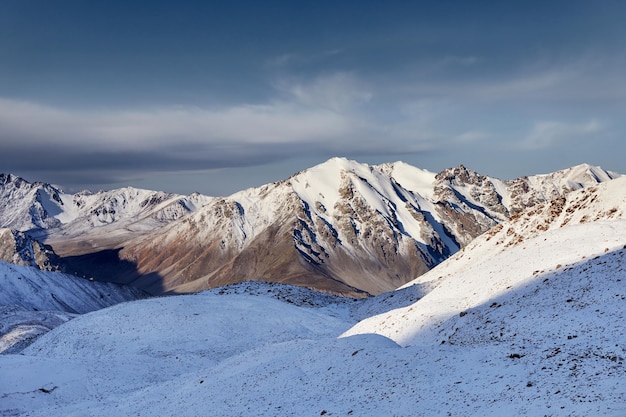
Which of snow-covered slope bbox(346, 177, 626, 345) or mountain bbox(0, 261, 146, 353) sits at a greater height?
snow-covered slope bbox(346, 177, 626, 345)

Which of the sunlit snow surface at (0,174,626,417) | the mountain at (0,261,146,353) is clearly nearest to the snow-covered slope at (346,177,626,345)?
the sunlit snow surface at (0,174,626,417)

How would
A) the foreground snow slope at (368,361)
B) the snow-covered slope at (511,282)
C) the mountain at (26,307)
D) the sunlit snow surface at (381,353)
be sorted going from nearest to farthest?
the foreground snow slope at (368,361)
the sunlit snow surface at (381,353)
the snow-covered slope at (511,282)
the mountain at (26,307)

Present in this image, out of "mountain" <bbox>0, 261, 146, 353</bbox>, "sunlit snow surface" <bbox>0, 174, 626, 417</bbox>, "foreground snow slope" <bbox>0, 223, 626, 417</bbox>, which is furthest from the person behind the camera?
"mountain" <bbox>0, 261, 146, 353</bbox>

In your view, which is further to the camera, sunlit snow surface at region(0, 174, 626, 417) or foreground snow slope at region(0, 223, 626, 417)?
sunlit snow surface at region(0, 174, 626, 417)

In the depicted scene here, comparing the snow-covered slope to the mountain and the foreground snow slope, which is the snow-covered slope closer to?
the foreground snow slope

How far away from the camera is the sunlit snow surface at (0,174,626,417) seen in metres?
27.3

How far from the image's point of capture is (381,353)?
36.0 metres

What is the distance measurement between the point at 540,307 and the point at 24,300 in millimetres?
179674

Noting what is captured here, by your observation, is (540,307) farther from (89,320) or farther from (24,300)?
(24,300)

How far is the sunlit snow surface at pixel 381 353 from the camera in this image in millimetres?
27297

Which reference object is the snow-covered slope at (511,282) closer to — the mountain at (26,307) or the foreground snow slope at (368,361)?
the foreground snow slope at (368,361)

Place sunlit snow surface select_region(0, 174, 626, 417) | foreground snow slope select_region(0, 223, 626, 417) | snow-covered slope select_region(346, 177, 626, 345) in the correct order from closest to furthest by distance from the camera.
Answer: foreground snow slope select_region(0, 223, 626, 417)
sunlit snow surface select_region(0, 174, 626, 417)
snow-covered slope select_region(346, 177, 626, 345)

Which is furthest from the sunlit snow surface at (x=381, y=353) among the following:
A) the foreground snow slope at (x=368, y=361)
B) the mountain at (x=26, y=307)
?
the mountain at (x=26, y=307)

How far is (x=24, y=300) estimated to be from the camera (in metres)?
180
